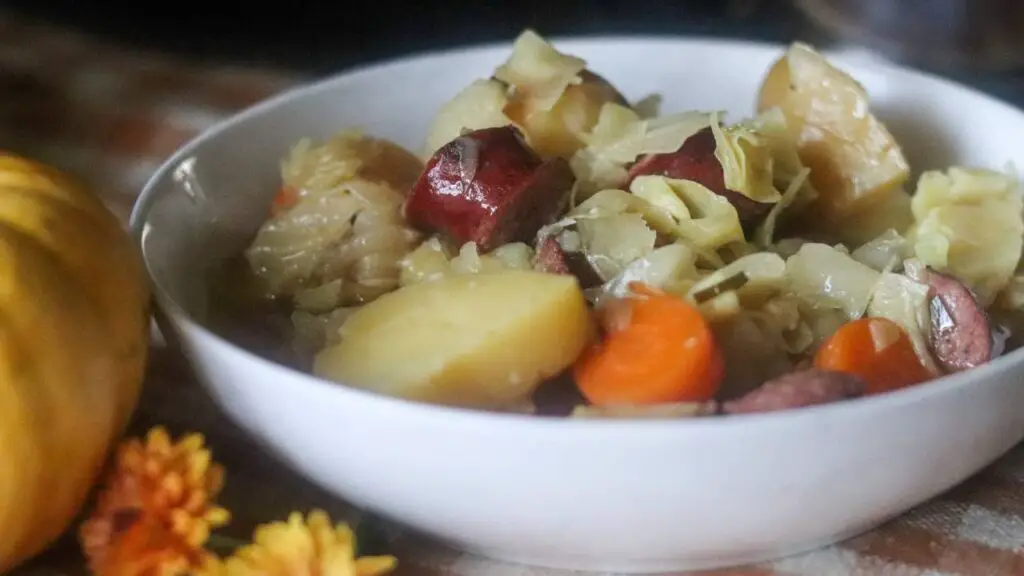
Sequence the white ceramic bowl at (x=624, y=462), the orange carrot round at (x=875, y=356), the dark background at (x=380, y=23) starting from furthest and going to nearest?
the dark background at (x=380, y=23), the orange carrot round at (x=875, y=356), the white ceramic bowl at (x=624, y=462)

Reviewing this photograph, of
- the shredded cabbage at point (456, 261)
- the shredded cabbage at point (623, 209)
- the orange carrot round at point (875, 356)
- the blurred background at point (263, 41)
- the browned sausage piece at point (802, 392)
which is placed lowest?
the blurred background at point (263, 41)

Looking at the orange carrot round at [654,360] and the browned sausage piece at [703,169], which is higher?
the browned sausage piece at [703,169]

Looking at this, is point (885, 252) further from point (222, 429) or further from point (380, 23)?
point (380, 23)

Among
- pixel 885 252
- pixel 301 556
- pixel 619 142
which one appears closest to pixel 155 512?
pixel 301 556

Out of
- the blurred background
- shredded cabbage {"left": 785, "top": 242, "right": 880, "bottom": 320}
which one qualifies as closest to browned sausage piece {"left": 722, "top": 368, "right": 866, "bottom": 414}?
shredded cabbage {"left": 785, "top": 242, "right": 880, "bottom": 320}

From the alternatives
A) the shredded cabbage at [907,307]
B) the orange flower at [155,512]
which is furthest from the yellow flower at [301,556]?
the shredded cabbage at [907,307]

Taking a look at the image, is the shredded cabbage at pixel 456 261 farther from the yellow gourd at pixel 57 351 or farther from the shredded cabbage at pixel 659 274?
the yellow gourd at pixel 57 351

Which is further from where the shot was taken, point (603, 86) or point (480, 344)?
point (603, 86)
